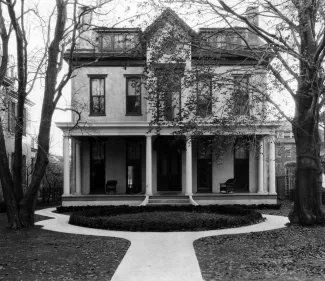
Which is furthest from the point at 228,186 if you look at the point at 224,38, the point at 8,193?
the point at 8,193

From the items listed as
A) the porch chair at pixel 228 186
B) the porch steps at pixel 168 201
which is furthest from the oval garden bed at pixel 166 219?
the porch chair at pixel 228 186

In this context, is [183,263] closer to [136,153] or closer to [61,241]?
[61,241]

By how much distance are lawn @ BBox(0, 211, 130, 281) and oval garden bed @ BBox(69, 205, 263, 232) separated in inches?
73.7

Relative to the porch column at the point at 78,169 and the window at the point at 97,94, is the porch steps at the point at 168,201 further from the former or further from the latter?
the window at the point at 97,94

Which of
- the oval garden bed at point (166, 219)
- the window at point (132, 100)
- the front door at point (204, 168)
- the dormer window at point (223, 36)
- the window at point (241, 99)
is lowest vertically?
the oval garden bed at point (166, 219)

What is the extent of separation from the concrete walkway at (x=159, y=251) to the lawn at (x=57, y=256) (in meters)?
0.31

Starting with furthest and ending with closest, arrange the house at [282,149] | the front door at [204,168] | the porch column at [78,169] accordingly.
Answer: the front door at [204,168], the porch column at [78,169], the house at [282,149]

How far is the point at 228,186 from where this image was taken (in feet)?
80.1

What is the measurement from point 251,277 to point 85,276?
304 cm

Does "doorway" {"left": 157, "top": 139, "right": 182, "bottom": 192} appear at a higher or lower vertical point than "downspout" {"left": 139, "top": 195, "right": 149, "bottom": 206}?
higher

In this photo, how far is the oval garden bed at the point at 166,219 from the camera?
48.6 feet

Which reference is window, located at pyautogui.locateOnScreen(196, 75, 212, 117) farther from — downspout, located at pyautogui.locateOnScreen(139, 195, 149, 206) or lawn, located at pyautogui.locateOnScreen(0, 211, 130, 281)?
downspout, located at pyautogui.locateOnScreen(139, 195, 149, 206)

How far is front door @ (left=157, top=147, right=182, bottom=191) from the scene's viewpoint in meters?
25.8

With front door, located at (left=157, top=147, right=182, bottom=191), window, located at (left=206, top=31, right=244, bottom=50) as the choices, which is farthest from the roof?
front door, located at (left=157, top=147, right=182, bottom=191)
